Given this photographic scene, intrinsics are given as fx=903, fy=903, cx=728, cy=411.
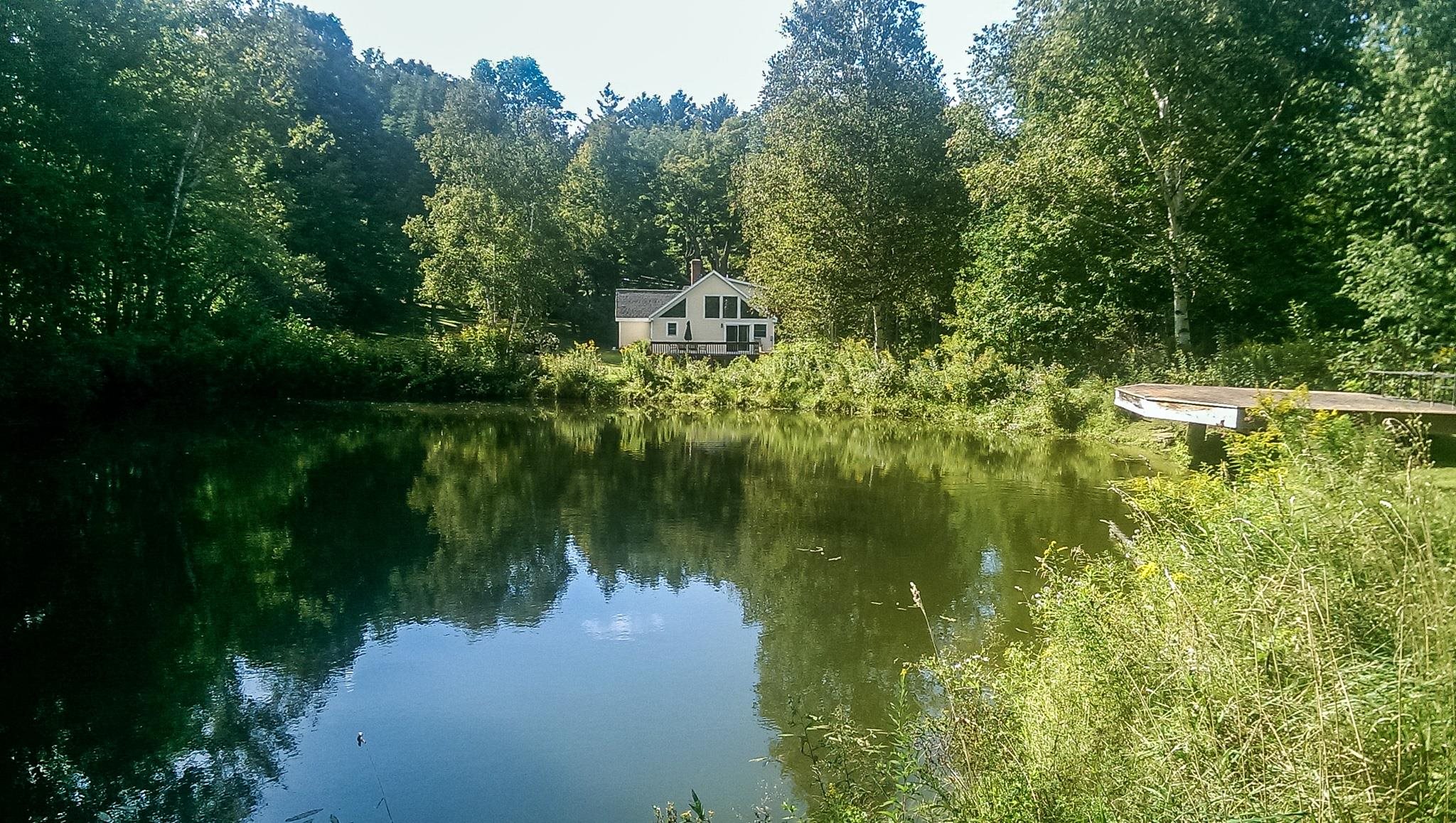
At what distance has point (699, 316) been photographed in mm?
48125

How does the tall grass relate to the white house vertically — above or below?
below

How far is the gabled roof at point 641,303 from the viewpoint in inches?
1917

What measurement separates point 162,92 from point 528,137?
75.7ft

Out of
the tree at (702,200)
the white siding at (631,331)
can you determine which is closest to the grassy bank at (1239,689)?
the white siding at (631,331)

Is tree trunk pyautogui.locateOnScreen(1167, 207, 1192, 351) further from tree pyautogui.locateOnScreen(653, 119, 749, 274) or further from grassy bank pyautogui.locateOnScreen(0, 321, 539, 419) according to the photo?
tree pyautogui.locateOnScreen(653, 119, 749, 274)

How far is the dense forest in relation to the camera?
17656 mm

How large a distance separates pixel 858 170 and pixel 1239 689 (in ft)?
99.8

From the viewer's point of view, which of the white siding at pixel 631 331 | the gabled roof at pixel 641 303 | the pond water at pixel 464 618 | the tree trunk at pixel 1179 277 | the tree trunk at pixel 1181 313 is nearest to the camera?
the pond water at pixel 464 618

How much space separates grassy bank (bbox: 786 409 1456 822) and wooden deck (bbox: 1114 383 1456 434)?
5.78 m

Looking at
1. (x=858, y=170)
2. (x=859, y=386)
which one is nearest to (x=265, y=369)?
(x=859, y=386)

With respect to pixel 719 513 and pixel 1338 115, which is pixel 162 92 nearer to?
pixel 719 513

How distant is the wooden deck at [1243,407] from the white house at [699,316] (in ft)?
106

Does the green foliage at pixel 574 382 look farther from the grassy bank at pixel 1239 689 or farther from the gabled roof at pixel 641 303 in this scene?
the grassy bank at pixel 1239 689

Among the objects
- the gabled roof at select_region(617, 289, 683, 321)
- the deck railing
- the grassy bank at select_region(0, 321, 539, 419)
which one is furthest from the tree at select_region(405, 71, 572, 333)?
the grassy bank at select_region(0, 321, 539, 419)
